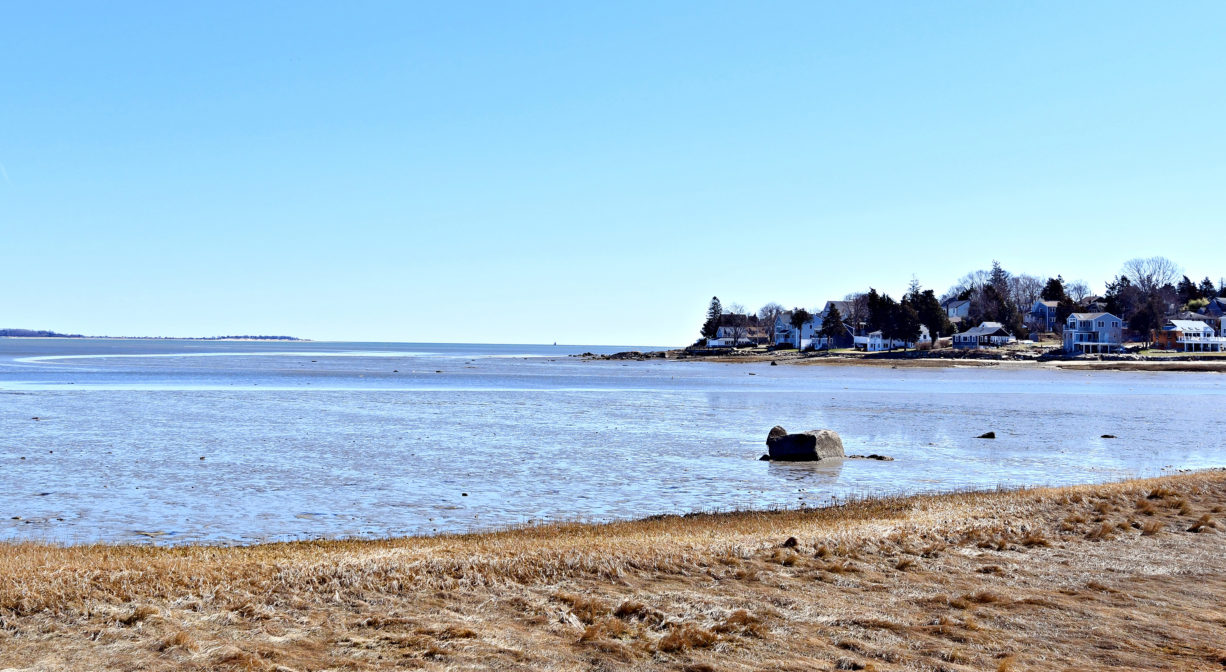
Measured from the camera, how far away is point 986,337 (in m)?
155

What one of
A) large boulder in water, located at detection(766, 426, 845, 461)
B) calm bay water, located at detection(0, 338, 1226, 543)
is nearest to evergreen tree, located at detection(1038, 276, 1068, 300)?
calm bay water, located at detection(0, 338, 1226, 543)

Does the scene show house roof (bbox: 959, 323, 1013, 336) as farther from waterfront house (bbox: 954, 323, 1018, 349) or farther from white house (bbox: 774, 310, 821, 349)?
white house (bbox: 774, 310, 821, 349)

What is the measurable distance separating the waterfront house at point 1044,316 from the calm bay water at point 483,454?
120 m

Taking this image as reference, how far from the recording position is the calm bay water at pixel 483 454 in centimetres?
2038

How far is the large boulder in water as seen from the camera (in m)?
29.6

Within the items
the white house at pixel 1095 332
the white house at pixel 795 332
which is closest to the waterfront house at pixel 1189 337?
the white house at pixel 1095 332

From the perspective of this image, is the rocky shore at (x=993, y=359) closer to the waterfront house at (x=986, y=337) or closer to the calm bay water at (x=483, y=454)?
the waterfront house at (x=986, y=337)

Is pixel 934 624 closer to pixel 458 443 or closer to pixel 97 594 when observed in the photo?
pixel 97 594

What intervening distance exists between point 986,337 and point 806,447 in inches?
5385

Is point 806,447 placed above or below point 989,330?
below

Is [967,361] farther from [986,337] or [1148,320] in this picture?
[1148,320]

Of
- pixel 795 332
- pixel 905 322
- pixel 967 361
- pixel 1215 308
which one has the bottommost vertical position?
pixel 967 361

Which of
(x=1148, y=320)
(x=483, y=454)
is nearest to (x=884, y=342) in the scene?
(x=1148, y=320)

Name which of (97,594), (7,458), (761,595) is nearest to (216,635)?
(97,594)
